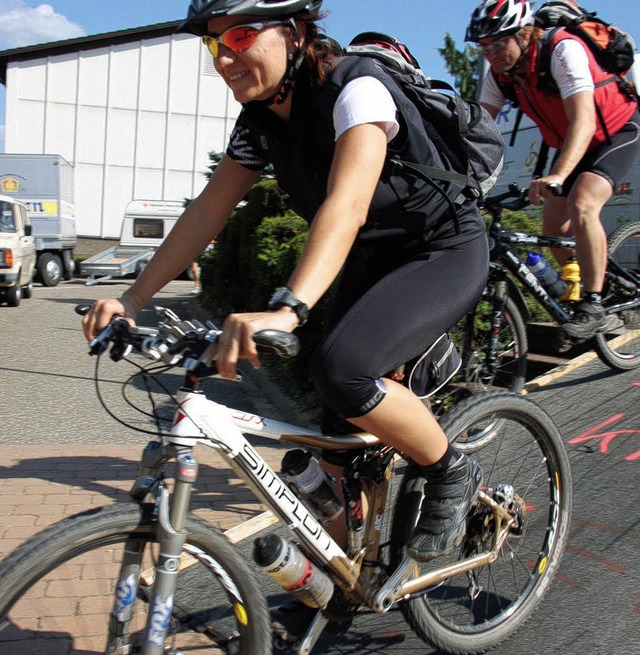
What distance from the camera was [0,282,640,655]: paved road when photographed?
3008 mm

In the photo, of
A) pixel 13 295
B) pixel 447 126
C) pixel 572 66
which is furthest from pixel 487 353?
pixel 13 295

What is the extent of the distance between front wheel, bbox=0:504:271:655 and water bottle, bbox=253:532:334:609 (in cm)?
11

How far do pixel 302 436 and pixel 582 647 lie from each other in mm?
1371

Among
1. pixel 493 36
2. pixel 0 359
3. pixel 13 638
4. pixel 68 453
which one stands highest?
pixel 493 36

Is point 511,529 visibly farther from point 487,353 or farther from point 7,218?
point 7,218

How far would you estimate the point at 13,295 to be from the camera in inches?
583

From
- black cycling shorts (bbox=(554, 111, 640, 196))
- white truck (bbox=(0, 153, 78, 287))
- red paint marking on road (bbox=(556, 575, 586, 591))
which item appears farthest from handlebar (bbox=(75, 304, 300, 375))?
white truck (bbox=(0, 153, 78, 287))

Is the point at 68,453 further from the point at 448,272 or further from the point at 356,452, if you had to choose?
the point at 448,272

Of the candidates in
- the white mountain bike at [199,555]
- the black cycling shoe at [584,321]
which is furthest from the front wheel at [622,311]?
the white mountain bike at [199,555]

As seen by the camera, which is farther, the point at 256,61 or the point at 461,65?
the point at 461,65

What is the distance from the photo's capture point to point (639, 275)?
5867 mm

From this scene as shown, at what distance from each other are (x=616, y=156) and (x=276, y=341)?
3.92 metres

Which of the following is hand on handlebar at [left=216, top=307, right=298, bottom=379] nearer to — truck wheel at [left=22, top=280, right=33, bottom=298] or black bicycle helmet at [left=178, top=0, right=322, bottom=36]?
black bicycle helmet at [left=178, top=0, right=322, bottom=36]

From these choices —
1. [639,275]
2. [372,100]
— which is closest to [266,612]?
[372,100]
